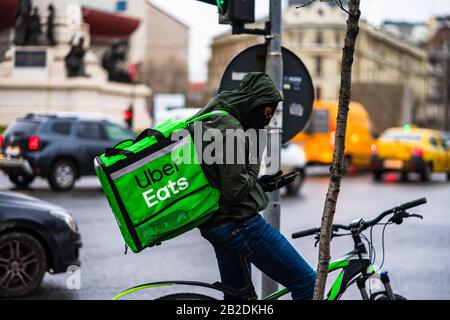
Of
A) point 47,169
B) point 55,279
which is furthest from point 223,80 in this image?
point 47,169

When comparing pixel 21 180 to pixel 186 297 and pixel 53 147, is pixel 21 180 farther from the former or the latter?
pixel 186 297

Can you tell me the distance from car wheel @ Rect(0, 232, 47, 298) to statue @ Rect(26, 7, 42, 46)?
112ft

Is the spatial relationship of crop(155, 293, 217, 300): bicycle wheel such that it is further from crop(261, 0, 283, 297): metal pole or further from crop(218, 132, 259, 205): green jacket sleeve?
crop(261, 0, 283, 297): metal pole

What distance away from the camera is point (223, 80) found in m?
6.46

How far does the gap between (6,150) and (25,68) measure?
23.7 m

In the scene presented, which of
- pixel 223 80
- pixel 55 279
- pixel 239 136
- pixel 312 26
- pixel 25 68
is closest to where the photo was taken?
pixel 239 136

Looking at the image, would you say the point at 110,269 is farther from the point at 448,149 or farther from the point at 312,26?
the point at 312,26

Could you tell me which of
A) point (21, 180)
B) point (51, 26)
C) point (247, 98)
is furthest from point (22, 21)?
point (247, 98)

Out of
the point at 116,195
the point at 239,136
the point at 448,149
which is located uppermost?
the point at 239,136

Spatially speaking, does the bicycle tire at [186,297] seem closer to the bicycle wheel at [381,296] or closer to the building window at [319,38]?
the bicycle wheel at [381,296]

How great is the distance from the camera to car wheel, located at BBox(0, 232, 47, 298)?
24.6 ft

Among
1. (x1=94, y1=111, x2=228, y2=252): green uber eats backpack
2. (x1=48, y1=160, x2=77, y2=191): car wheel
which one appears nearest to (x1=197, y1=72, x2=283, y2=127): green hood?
(x1=94, y1=111, x2=228, y2=252): green uber eats backpack

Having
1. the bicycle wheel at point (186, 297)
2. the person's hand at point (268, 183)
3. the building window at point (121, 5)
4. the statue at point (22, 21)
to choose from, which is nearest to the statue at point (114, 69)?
the statue at point (22, 21)

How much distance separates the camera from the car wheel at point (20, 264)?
24.6 ft
